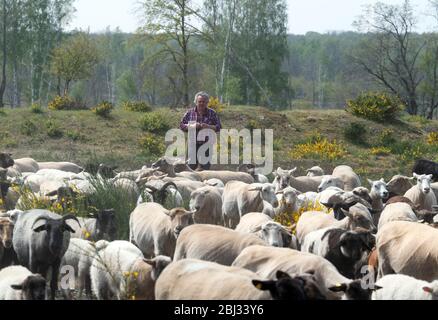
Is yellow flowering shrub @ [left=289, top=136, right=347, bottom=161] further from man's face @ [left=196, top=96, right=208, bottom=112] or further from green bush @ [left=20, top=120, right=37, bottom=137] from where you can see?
man's face @ [left=196, top=96, right=208, bottom=112]

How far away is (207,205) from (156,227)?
8.07 ft

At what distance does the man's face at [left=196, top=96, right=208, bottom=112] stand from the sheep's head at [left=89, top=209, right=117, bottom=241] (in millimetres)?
4368

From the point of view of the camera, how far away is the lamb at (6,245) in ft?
33.7

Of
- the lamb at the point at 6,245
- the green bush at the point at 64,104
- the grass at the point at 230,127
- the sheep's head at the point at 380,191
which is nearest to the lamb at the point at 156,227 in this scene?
the lamb at the point at 6,245

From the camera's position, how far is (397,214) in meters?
11.5

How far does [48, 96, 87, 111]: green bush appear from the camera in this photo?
35594 mm

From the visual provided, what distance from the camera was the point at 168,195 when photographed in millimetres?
13258

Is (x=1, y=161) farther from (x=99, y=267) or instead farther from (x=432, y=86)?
(x=432, y=86)

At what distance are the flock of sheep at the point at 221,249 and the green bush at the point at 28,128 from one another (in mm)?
16921

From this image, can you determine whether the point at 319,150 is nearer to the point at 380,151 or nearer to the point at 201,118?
the point at 380,151

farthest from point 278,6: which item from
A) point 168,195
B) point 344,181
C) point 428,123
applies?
point 168,195

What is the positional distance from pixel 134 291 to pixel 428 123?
30.3 m

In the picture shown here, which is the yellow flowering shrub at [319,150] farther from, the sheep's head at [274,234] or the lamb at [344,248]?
the lamb at [344,248]

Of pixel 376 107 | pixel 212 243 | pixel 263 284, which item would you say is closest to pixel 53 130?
pixel 376 107
